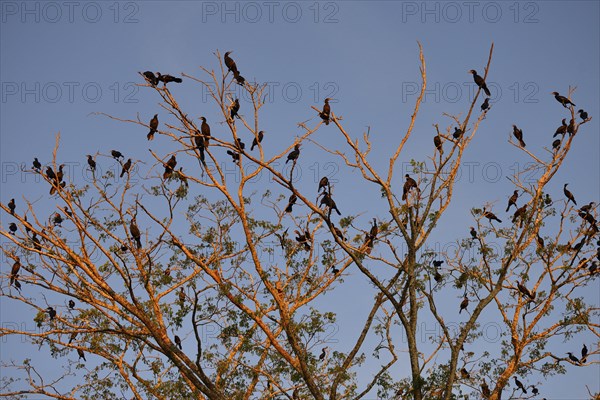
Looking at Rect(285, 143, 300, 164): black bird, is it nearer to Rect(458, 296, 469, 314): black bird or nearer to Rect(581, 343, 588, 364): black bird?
Rect(458, 296, 469, 314): black bird

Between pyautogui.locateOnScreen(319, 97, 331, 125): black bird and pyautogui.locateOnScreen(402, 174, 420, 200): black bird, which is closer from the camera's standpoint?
pyautogui.locateOnScreen(319, 97, 331, 125): black bird

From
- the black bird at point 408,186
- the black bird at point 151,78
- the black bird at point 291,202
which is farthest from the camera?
the black bird at point 291,202

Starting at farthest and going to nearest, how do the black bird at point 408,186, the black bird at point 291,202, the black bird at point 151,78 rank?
the black bird at point 291,202 → the black bird at point 408,186 → the black bird at point 151,78

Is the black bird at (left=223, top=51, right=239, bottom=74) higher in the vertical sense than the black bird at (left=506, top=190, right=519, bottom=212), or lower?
higher

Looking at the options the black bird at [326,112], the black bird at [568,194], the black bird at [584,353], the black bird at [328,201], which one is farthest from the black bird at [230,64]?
the black bird at [584,353]

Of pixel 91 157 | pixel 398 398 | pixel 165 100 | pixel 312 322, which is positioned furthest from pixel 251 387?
pixel 165 100

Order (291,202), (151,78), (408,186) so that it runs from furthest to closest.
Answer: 1. (291,202)
2. (408,186)
3. (151,78)

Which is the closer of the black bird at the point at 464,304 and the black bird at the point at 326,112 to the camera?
the black bird at the point at 326,112

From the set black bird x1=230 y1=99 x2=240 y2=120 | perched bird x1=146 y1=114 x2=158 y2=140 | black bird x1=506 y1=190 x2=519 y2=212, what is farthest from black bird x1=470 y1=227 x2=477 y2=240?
perched bird x1=146 y1=114 x2=158 y2=140

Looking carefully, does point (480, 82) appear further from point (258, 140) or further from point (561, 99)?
point (258, 140)

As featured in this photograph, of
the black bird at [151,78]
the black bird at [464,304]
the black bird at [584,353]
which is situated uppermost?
the black bird at [151,78]

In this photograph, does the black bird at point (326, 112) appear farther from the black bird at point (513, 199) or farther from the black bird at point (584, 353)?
the black bird at point (584, 353)

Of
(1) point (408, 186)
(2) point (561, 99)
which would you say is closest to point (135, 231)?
(1) point (408, 186)

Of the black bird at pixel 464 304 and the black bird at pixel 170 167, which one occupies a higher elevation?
the black bird at pixel 170 167
